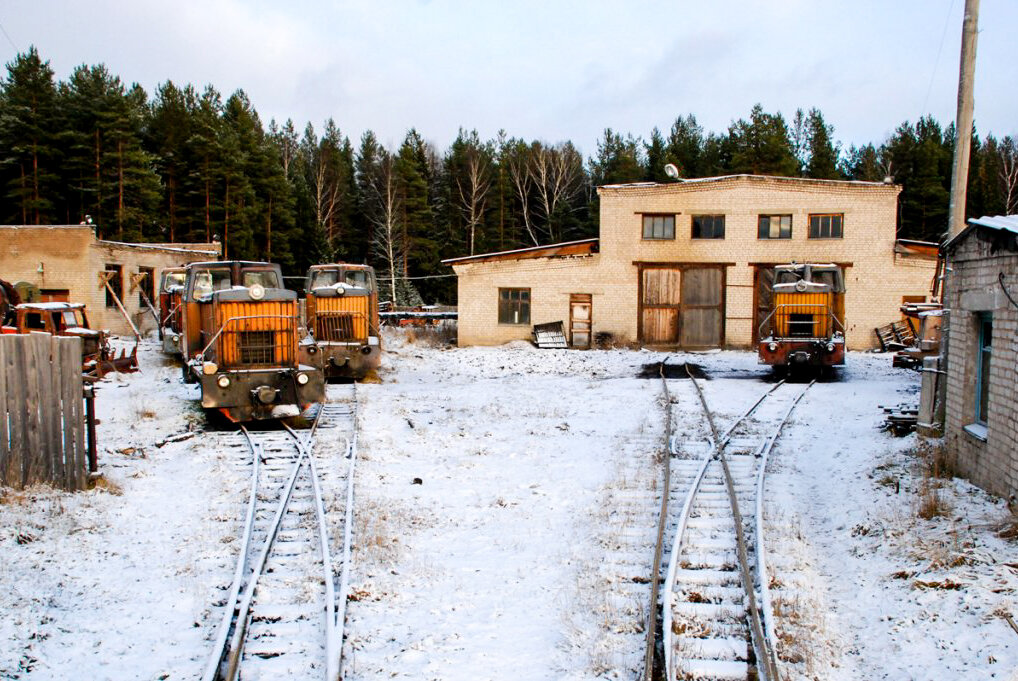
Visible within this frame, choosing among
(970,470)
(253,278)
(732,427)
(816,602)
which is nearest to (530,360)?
(253,278)

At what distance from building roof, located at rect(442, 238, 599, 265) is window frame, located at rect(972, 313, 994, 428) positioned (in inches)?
817

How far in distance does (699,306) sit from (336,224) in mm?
37834

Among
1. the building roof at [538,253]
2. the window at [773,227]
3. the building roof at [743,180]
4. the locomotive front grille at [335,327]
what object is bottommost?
the locomotive front grille at [335,327]

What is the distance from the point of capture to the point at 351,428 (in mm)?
12719

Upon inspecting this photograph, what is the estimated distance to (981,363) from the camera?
9.11m

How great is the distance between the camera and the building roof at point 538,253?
29.5 metres

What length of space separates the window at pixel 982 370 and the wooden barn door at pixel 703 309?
1962 centimetres

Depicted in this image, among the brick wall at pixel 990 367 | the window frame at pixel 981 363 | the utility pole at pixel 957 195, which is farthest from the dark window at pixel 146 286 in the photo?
the window frame at pixel 981 363

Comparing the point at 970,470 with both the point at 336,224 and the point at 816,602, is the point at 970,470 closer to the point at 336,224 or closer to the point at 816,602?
the point at 816,602

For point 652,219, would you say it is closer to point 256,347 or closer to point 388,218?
point 256,347

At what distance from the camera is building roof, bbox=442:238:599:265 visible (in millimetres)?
29547

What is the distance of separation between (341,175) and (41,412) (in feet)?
177

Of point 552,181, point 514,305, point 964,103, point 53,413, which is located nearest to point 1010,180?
point 552,181

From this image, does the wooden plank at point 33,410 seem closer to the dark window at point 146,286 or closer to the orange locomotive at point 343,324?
the orange locomotive at point 343,324
